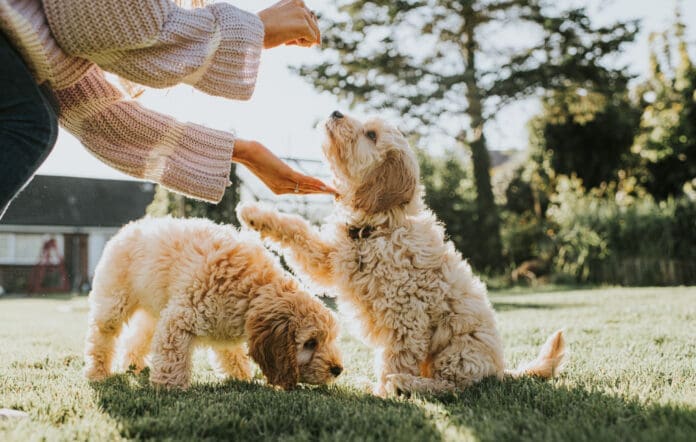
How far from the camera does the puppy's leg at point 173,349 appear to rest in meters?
3.38

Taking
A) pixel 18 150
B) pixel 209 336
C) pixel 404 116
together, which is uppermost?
pixel 404 116

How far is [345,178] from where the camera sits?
376cm

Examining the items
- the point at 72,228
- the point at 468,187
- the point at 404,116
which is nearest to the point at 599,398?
the point at 404,116

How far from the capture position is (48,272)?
89.4ft

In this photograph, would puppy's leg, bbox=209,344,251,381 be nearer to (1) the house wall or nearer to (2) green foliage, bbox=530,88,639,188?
(2) green foliage, bbox=530,88,639,188

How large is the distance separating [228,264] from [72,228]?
29.4 meters

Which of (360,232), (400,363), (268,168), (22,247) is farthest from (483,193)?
(22,247)

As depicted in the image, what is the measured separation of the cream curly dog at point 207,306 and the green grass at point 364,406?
0.17 metres

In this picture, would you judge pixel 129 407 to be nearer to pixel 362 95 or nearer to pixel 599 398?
pixel 599 398

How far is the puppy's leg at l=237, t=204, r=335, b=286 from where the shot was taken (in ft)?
12.0

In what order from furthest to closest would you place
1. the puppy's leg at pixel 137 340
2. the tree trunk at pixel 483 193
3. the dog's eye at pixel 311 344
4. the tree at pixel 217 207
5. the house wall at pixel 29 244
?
the house wall at pixel 29 244 < the tree trunk at pixel 483 193 < the tree at pixel 217 207 < the puppy's leg at pixel 137 340 < the dog's eye at pixel 311 344

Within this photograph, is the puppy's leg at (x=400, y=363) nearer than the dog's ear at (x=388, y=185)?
Yes

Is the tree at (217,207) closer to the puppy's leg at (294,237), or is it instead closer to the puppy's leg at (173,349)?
the puppy's leg at (294,237)

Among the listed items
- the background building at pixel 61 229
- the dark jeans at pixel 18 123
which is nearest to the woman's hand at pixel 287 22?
the dark jeans at pixel 18 123
